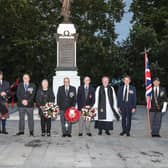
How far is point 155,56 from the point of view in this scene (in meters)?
38.3

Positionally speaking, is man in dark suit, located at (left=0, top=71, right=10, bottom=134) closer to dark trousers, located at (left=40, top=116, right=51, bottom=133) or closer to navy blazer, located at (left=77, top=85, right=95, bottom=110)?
dark trousers, located at (left=40, top=116, right=51, bottom=133)

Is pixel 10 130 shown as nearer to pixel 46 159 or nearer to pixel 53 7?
pixel 46 159

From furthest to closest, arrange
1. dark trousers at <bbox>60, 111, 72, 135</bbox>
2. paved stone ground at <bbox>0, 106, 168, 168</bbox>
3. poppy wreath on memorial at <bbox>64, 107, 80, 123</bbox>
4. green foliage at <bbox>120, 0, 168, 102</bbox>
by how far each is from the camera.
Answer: green foliage at <bbox>120, 0, 168, 102</bbox> < dark trousers at <bbox>60, 111, 72, 135</bbox> < poppy wreath on memorial at <bbox>64, 107, 80, 123</bbox> < paved stone ground at <bbox>0, 106, 168, 168</bbox>

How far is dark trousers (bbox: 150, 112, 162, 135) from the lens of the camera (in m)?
14.0

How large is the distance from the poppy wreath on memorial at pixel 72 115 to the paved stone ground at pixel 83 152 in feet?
1.77

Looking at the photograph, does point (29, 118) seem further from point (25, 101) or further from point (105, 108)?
point (105, 108)

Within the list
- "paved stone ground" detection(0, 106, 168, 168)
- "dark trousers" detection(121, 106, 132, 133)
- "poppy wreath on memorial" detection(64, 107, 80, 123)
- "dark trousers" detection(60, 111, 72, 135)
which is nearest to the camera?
"paved stone ground" detection(0, 106, 168, 168)

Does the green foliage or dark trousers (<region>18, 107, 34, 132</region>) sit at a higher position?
the green foliage

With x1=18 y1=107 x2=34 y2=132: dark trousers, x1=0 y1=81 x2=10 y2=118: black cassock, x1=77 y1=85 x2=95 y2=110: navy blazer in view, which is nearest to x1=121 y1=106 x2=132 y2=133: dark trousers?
x1=77 y1=85 x2=95 y2=110: navy blazer

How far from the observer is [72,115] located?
13594mm

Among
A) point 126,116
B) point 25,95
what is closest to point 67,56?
point 25,95

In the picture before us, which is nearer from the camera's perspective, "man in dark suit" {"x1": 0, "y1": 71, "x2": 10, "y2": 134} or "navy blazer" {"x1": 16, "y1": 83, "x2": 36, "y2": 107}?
"navy blazer" {"x1": 16, "y1": 83, "x2": 36, "y2": 107}

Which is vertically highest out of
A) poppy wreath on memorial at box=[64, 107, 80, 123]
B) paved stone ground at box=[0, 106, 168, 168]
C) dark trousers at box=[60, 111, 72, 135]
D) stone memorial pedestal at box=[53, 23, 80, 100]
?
stone memorial pedestal at box=[53, 23, 80, 100]

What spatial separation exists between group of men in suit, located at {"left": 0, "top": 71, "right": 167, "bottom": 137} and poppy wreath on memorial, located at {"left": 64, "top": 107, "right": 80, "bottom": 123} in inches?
5.7
